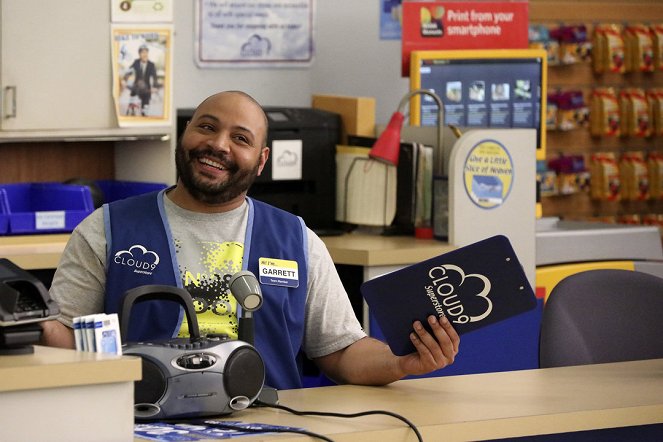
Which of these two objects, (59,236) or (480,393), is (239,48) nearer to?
(59,236)

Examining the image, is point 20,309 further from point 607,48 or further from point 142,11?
point 607,48

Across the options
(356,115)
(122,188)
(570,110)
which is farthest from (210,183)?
(570,110)

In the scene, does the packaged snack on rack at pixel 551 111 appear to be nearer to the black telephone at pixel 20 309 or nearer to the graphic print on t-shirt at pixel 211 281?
the graphic print on t-shirt at pixel 211 281

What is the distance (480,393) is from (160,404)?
2.21 feet

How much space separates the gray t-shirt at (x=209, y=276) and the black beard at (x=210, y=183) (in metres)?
0.05

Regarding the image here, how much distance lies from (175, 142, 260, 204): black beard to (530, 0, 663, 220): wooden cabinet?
11.2 ft

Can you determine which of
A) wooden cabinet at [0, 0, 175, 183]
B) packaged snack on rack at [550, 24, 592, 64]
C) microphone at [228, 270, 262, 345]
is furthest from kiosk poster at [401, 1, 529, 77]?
microphone at [228, 270, 262, 345]

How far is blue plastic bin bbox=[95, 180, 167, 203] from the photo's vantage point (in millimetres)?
4477

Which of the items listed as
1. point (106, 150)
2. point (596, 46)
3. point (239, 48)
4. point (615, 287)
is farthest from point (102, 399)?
point (596, 46)

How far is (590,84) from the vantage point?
20.0 ft

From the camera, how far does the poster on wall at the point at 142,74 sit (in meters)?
4.36

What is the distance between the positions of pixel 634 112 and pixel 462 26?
1.45 metres

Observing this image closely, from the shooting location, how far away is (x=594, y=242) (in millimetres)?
4777

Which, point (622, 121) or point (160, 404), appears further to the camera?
point (622, 121)
